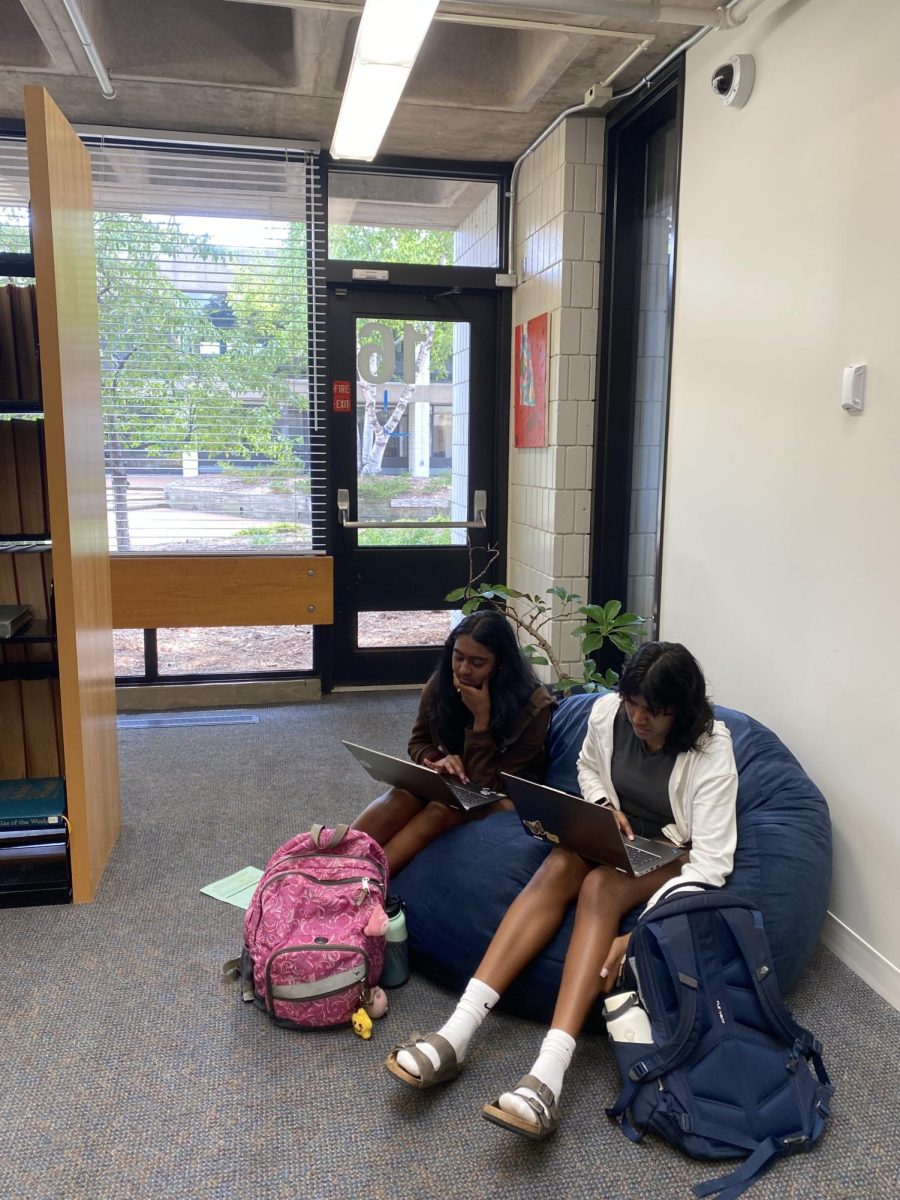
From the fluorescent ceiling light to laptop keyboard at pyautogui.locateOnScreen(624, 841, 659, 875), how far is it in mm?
2159

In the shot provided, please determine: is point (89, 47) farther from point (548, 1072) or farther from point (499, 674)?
point (548, 1072)

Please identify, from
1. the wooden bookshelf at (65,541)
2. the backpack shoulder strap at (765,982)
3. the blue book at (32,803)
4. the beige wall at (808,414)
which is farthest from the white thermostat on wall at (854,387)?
the blue book at (32,803)

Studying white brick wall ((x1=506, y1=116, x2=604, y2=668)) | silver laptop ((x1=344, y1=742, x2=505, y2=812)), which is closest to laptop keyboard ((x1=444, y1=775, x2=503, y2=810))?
silver laptop ((x1=344, y1=742, x2=505, y2=812))

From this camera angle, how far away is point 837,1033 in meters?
2.05

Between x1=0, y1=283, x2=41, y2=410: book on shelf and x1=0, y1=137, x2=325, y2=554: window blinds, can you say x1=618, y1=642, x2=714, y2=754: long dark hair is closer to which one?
x1=0, y1=283, x2=41, y2=410: book on shelf

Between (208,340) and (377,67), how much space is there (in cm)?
188

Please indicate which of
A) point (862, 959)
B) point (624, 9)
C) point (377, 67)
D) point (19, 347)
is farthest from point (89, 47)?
point (862, 959)

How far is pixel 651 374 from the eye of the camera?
12.4ft

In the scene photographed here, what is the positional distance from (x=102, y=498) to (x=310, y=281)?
1947mm

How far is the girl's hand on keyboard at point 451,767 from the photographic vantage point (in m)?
2.47

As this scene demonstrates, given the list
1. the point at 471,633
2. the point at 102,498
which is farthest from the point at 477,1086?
the point at 102,498

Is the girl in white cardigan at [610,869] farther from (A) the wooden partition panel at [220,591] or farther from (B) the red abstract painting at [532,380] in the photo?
(A) the wooden partition panel at [220,591]

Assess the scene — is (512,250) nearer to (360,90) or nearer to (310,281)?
(310,281)

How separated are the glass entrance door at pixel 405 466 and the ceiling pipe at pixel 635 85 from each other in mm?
337
